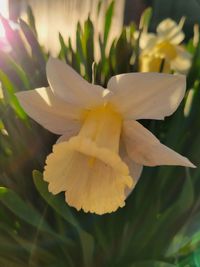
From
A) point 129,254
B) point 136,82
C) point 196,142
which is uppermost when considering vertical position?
point 136,82

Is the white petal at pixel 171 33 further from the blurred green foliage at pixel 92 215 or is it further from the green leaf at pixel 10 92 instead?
the green leaf at pixel 10 92

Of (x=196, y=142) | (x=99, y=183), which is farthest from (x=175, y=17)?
(x=99, y=183)

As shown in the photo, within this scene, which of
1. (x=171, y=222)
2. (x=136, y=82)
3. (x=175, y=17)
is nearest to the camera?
(x=136, y=82)

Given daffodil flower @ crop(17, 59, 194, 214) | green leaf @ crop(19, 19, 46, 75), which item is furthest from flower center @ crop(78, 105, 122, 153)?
green leaf @ crop(19, 19, 46, 75)

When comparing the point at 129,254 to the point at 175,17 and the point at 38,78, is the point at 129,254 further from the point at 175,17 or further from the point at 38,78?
the point at 175,17

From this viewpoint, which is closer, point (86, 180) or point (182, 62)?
point (86, 180)

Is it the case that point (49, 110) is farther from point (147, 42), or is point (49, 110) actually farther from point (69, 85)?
point (147, 42)

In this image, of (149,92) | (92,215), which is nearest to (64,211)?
(92,215)
